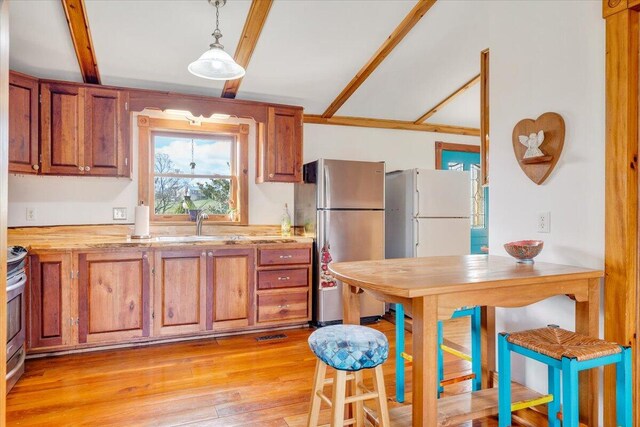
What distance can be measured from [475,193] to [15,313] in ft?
16.4

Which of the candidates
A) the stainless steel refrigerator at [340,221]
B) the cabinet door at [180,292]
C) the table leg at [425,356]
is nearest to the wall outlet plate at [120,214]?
the cabinet door at [180,292]

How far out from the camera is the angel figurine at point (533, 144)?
208 centimetres

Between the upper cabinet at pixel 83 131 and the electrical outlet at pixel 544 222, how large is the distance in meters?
3.15

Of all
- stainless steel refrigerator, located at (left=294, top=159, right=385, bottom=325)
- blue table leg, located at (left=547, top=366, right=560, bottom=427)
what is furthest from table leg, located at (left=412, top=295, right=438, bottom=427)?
stainless steel refrigerator, located at (left=294, top=159, right=385, bottom=325)

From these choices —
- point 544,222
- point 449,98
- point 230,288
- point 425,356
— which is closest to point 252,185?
point 230,288

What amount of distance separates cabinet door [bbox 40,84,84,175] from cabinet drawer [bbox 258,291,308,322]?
1.91m

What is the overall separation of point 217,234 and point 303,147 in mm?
1328

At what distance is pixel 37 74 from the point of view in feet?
10.5

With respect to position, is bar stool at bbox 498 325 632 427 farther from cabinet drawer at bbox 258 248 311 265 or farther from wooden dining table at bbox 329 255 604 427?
cabinet drawer at bbox 258 248 311 265

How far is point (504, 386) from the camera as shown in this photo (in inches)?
63.4

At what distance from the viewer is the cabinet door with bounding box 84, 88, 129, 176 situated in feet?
10.7

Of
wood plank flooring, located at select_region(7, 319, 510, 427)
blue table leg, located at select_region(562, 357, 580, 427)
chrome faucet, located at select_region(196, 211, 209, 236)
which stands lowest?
wood plank flooring, located at select_region(7, 319, 510, 427)

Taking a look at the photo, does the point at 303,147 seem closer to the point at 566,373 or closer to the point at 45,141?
the point at 45,141

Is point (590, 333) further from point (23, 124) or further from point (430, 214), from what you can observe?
point (23, 124)
